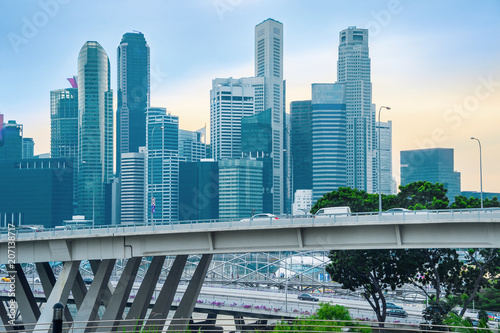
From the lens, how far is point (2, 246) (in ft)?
149

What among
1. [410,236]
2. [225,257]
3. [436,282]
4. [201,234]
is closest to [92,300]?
[201,234]

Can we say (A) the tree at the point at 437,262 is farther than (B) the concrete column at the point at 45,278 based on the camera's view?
Yes

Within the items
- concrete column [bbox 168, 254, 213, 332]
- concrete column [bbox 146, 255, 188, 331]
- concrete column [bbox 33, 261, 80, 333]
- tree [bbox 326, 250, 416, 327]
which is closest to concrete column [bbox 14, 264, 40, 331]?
concrete column [bbox 33, 261, 80, 333]

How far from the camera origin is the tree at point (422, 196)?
203 ft

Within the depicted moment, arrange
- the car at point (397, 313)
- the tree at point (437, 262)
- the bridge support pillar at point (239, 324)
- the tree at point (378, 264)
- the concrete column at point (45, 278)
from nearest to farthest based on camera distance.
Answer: the bridge support pillar at point (239, 324) → the concrete column at point (45, 278) → the tree at point (437, 262) → the tree at point (378, 264) → the car at point (397, 313)

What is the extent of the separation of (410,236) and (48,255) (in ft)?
79.8

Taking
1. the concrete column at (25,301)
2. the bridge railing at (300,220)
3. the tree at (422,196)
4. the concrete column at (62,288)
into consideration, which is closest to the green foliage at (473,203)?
the tree at (422,196)

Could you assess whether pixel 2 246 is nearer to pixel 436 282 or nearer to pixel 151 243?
pixel 151 243

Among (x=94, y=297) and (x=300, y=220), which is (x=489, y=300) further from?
Result: (x=94, y=297)

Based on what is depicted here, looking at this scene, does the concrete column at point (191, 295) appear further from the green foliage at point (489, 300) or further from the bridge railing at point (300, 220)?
the green foliage at point (489, 300)

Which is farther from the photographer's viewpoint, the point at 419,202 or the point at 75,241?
the point at 419,202

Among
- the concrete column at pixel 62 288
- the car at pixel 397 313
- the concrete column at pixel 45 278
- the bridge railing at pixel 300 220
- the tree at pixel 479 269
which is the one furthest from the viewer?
the car at pixel 397 313

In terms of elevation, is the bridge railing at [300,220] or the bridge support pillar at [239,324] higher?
the bridge railing at [300,220]

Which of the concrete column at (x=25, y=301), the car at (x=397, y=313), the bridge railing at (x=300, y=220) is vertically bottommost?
the car at (x=397, y=313)
